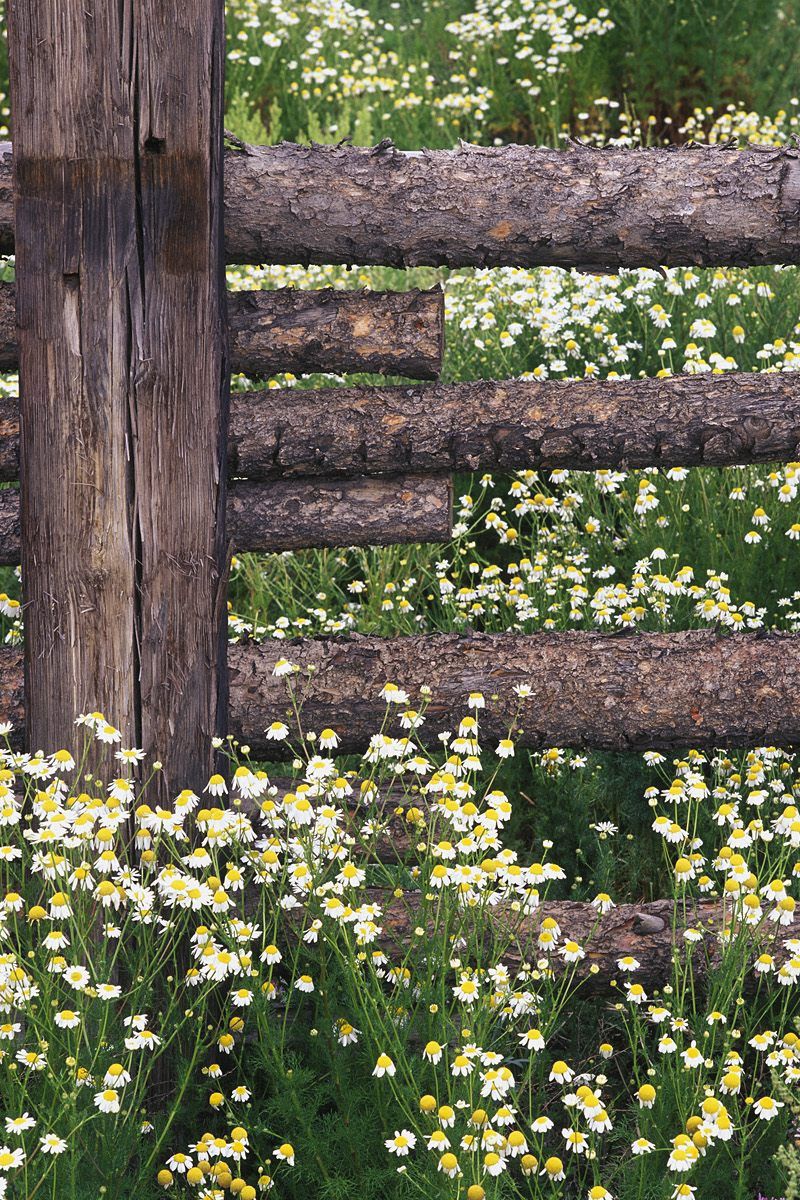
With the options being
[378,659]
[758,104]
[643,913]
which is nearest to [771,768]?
[643,913]

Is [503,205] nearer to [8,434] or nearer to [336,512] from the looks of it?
[336,512]

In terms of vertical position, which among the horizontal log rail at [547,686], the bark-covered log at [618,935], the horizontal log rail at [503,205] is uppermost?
the horizontal log rail at [503,205]

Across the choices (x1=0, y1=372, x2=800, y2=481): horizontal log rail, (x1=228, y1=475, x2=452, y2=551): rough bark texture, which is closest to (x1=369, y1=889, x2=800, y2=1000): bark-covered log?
(x1=228, y1=475, x2=452, y2=551): rough bark texture

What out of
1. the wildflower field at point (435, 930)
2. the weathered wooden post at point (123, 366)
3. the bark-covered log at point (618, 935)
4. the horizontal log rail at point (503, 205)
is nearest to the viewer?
the wildflower field at point (435, 930)

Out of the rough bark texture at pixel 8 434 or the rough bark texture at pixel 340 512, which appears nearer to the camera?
the rough bark texture at pixel 8 434

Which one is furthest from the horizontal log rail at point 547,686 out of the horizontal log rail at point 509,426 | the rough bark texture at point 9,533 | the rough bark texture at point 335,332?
the rough bark texture at point 335,332

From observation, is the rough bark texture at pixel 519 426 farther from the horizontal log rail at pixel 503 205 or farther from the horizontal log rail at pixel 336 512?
the horizontal log rail at pixel 503 205

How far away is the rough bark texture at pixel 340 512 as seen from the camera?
3.71 metres

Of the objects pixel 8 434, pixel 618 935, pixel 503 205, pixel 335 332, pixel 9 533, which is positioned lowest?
pixel 618 935

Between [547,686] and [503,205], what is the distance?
122 centimetres

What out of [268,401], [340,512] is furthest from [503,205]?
[340,512]

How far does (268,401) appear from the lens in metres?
3.68

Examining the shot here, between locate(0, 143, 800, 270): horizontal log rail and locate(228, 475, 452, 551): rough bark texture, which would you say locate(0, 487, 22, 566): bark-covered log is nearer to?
locate(228, 475, 452, 551): rough bark texture

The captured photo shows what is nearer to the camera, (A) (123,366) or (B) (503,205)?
(A) (123,366)
